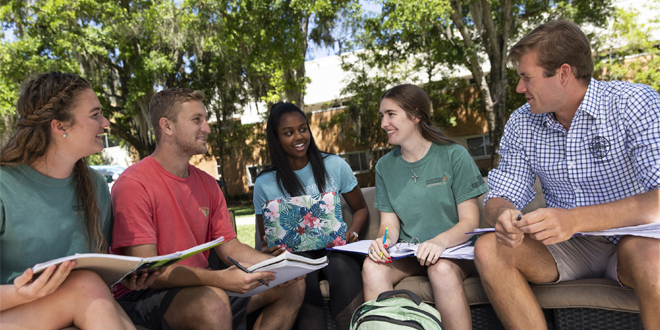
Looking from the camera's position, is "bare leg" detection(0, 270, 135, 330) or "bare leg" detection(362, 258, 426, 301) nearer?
"bare leg" detection(0, 270, 135, 330)

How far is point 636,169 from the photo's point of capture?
2.04m

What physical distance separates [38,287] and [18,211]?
484 millimetres

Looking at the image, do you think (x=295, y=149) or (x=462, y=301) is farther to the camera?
(x=295, y=149)

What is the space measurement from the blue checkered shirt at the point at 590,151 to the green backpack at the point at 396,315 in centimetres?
82

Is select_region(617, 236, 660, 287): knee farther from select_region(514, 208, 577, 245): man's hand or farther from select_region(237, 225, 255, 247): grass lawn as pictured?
select_region(237, 225, 255, 247): grass lawn

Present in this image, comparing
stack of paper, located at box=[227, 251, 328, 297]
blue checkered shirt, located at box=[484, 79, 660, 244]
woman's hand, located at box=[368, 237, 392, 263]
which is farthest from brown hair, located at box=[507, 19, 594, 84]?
stack of paper, located at box=[227, 251, 328, 297]

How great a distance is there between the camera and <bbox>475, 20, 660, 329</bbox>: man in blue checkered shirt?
193 centimetres

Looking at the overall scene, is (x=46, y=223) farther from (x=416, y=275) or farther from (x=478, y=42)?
(x=478, y=42)

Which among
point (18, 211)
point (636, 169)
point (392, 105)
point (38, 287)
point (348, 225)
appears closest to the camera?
point (38, 287)

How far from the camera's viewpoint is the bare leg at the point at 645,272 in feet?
5.76

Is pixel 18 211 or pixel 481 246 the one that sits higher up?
pixel 18 211

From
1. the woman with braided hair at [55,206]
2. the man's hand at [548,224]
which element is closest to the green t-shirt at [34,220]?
the woman with braided hair at [55,206]

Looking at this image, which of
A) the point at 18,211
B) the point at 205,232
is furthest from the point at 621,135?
the point at 18,211

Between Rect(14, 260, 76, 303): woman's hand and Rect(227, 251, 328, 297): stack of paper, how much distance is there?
817 mm
